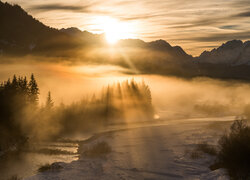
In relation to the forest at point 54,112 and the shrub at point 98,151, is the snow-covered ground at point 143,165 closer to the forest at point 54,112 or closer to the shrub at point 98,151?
the shrub at point 98,151

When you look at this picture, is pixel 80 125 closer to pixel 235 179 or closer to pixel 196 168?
pixel 196 168

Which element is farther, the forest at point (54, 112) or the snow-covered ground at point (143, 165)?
the forest at point (54, 112)

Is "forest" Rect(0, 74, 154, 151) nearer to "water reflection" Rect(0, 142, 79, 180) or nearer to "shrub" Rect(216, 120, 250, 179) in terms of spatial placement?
"water reflection" Rect(0, 142, 79, 180)

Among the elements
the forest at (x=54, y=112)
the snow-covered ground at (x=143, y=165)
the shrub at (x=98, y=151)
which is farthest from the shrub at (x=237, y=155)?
the forest at (x=54, y=112)

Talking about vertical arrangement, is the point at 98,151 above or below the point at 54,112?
below

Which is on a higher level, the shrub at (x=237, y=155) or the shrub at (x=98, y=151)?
the shrub at (x=237, y=155)

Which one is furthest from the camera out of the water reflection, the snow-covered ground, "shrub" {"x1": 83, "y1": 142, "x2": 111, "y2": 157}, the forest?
the forest

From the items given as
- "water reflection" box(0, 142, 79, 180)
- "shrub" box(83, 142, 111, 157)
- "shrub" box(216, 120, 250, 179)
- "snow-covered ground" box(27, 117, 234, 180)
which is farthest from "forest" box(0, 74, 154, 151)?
"shrub" box(216, 120, 250, 179)

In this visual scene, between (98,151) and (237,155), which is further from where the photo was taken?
(98,151)

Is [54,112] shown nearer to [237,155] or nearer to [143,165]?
[143,165]

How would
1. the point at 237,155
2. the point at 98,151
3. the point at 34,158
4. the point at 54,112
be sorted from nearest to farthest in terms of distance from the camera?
the point at 237,155
the point at 34,158
the point at 98,151
the point at 54,112

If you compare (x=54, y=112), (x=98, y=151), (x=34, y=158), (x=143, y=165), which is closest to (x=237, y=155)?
(x=143, y=165)

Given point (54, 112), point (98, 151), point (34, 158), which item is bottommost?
point (34, 158)

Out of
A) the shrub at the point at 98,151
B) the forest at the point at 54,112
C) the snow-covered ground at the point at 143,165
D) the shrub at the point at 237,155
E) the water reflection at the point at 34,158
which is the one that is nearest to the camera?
the shrub at the point at 237,155
